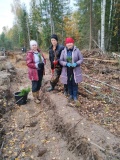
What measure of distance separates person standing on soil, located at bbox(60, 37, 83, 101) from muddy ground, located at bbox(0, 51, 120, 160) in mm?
623

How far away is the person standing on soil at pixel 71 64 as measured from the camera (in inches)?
225

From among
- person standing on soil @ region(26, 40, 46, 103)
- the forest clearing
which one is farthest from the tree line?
person standing on soil @ region(26, 40, 46, 103)

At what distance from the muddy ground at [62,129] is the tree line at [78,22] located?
9025 millimetres

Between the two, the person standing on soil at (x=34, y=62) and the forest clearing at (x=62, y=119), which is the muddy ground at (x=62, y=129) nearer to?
the forest clearing at (x=62, y=119)

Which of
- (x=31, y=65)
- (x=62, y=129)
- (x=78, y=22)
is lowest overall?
(x=62, y=129)

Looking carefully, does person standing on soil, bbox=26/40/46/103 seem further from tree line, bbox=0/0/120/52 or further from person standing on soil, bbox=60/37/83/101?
tree line, bbox=0/0/120/52

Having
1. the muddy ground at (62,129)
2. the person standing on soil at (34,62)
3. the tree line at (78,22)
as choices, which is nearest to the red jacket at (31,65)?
the person standing on soil at (34,62)

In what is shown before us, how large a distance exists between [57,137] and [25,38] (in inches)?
1580

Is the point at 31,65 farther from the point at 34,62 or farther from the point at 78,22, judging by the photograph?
the point at 78,22

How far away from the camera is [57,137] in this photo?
4.75 metres

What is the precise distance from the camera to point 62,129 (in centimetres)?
486

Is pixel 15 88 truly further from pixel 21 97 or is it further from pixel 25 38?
pixel 25 38

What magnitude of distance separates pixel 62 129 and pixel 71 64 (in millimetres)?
1951

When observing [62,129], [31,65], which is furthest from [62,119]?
[31,65]
